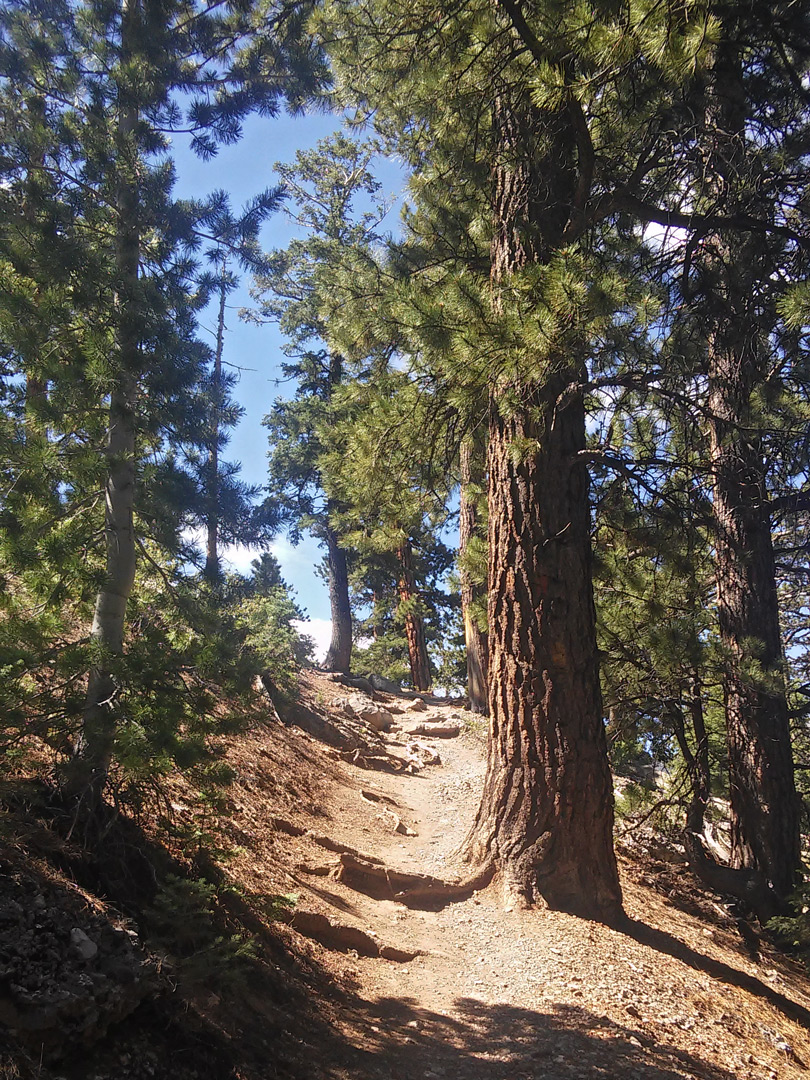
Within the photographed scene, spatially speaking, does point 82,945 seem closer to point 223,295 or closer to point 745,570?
point 223,295

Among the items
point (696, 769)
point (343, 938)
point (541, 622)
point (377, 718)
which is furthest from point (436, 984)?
point (377, 718)

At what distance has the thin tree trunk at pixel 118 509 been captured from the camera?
341cm

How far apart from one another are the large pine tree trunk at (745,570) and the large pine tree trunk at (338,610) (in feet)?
42.9

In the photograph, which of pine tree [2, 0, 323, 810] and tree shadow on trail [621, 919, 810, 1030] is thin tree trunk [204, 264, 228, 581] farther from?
tree shadow on trail [621, 919, 810, 1030]

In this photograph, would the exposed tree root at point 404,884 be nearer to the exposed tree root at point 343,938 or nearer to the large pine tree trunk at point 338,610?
the exposed tree root at point 343,938

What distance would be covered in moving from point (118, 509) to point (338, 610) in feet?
50.9

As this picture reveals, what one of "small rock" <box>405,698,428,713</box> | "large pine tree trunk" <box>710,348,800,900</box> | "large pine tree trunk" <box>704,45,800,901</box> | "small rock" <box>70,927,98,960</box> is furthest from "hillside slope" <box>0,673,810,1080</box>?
"small rock" <box>405,698,428,713</box>

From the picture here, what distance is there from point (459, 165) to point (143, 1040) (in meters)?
6.66

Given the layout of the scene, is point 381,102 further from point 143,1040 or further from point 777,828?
point 777,828

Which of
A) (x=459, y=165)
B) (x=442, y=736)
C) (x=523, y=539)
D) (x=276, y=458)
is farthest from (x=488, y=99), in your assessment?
(x=276, y=458)

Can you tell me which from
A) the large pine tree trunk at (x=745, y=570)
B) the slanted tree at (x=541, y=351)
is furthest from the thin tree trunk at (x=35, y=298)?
the large pine tree trunk at (x=745, y=570)

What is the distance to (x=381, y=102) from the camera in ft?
22.2

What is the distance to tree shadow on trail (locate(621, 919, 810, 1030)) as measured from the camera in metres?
4.93

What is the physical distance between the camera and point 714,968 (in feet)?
16.6
